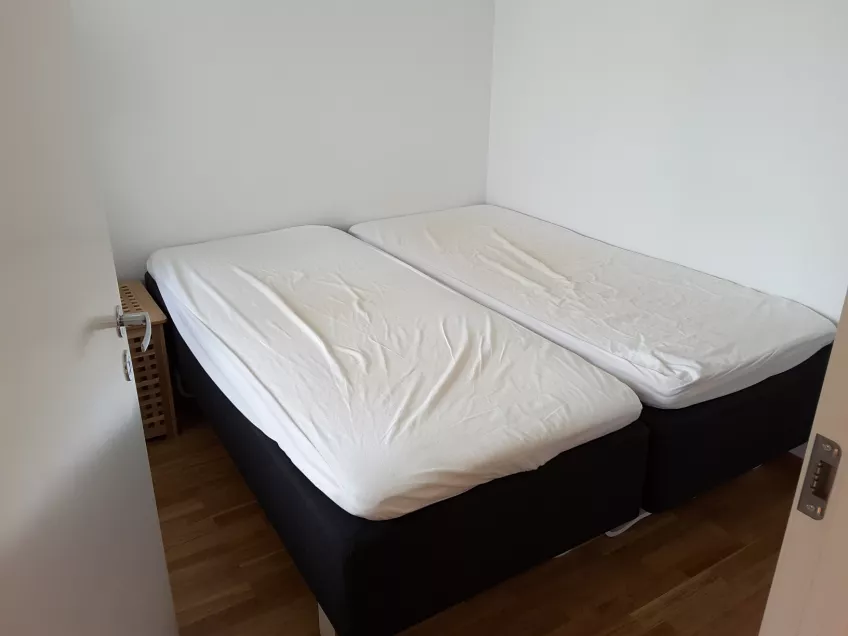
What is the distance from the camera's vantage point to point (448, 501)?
1.46 meters

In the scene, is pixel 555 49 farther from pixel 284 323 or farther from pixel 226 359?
pixel 226 359

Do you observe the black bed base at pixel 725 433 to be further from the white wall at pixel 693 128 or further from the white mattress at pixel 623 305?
the white wall at pixel 693 128

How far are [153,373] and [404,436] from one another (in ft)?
4.11

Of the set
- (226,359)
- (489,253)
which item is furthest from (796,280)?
(226,359)

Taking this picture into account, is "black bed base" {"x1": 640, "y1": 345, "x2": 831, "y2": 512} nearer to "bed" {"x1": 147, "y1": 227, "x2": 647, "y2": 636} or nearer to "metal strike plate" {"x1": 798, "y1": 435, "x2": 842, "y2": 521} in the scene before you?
"bed" {"x1": 147, "y1": 227, "x2": 647, "y2": 636}

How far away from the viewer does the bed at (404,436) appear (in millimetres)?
1421

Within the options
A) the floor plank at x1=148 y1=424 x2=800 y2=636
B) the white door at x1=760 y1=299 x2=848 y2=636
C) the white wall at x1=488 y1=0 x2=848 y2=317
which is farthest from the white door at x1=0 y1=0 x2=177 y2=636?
the white wall at x1=488 y1=0 x2=848 y2=317

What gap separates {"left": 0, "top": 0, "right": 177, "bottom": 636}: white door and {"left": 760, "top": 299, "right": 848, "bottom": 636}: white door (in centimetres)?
85

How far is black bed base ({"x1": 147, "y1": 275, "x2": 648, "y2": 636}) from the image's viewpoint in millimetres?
1394

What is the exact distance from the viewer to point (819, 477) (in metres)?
0.70

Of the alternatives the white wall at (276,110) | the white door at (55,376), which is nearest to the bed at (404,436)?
the white door at (55,376)

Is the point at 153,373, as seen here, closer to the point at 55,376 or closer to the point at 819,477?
the point at 55,376

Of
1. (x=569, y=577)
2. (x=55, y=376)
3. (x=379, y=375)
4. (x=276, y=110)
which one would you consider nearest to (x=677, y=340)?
(x=569, y=577)

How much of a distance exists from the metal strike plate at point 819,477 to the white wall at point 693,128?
1.66 m
